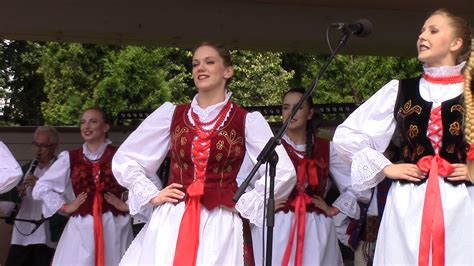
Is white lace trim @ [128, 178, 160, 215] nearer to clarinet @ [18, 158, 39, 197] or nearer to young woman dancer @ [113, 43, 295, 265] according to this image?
young woman dancer @ [113, 43, 295, 265]

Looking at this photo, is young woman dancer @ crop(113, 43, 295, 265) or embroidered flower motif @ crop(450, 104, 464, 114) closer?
embroidered flower motif @ crop(450, 104, 464, 114)

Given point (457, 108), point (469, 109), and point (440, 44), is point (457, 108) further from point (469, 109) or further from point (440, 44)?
point (440, 44)

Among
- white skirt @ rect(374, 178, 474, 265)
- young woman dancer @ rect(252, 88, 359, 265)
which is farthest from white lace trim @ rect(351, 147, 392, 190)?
young woman dancer @ rect(252, 88, 359, 265)

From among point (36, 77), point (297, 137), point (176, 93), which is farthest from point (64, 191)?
point (36, 77)

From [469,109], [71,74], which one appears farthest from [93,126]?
[71,74]

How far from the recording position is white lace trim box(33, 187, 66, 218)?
5586 mm

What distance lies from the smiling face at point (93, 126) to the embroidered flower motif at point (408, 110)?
8.72 feet

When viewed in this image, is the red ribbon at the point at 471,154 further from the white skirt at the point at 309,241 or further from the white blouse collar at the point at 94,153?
the white blouse collar at the point at 94,153

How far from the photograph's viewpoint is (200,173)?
3.83m

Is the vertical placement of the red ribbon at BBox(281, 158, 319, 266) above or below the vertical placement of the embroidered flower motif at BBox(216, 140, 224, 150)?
below

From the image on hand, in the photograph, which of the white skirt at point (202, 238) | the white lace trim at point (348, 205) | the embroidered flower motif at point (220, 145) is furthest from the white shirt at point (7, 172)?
the white lace trim at point (348, 205)

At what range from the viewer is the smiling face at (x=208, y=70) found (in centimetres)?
399

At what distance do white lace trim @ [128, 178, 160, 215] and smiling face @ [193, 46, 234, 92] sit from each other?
0.51 metres

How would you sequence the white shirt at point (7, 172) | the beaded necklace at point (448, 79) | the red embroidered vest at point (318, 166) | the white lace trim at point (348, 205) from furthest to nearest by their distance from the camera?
1. the white lace trim at point (348, 205)
2. the red embroidered vest at point (318, 166)
3. the white shirt at point (7, 172)
4. the beaded necklace at point (448, 79)
